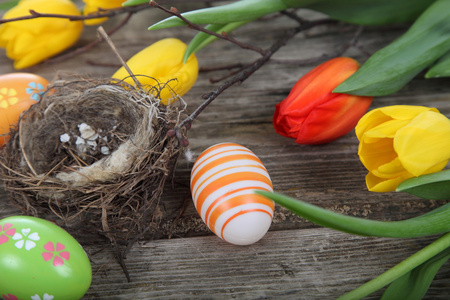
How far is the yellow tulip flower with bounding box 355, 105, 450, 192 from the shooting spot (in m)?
0.51

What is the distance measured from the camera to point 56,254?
1.66ft

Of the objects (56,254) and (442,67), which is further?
(442,67)

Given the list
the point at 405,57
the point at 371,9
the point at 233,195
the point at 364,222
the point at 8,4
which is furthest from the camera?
the point at 8,4

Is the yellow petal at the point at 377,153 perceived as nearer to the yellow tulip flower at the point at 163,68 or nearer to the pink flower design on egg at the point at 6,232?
the yellow tulip flower at the point at 163,68

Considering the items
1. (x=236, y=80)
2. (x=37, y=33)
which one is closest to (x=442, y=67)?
(x=236, y=80)

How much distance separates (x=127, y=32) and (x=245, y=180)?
57cm

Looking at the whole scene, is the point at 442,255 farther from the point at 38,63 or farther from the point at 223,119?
the point at 38,63

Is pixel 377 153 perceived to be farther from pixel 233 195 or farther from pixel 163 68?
pixel 163 68

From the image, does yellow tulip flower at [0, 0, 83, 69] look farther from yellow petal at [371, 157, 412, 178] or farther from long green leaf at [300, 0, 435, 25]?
yellow petal at [371, 157, 412, 178]

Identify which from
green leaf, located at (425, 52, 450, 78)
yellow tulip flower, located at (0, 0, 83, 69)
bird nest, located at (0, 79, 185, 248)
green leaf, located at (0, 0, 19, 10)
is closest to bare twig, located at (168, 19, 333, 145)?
bird nest, located at (0, 79, 185, 248)

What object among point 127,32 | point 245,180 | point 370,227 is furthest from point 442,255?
point 127,32

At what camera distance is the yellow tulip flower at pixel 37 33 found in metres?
0.82

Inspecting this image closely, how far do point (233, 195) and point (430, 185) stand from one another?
0.24 meters

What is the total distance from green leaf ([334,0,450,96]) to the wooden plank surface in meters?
0.13
